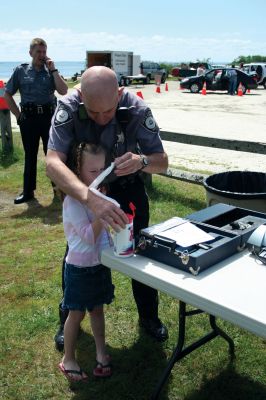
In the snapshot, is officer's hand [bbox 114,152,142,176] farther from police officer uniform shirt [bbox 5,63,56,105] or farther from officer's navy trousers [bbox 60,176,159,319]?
police officer uniform shirt [bbox 5,63,56,105]

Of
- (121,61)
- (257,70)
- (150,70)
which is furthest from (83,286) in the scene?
(150,70)

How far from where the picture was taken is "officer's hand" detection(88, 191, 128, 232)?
5.94 feet

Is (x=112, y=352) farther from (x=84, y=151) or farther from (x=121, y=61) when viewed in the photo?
(x=121, y=61)

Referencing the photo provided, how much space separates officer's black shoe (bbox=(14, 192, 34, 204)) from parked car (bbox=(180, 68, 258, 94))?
20.1 metres

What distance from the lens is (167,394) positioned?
244 cm

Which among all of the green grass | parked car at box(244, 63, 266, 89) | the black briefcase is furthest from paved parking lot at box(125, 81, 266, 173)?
parked car at box(244, 63, 266, 89)

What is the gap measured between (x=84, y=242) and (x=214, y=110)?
13.9 m

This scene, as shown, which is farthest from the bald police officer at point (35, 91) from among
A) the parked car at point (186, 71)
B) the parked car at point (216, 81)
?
the parked car at point (186, 71)

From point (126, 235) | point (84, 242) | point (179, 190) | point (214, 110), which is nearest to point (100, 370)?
point (84, 242)

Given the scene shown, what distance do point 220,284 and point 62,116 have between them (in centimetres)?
121

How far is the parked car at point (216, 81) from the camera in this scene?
78.0ft

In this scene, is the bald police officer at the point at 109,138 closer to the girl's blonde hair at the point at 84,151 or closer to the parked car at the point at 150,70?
the girl's blonde hair at the point at 84,151

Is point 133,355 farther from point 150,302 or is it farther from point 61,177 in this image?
point 61,177

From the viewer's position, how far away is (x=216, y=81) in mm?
24250
